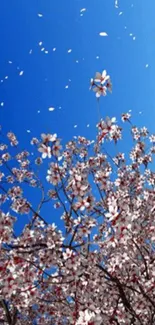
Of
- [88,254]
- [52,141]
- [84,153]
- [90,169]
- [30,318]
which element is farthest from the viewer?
[84,153]

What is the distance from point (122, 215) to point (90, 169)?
510cm

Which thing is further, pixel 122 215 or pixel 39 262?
pixel 39 262

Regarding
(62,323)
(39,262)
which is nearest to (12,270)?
(39,262)

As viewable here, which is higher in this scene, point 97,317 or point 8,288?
point 8,288

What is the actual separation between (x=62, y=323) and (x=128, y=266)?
3.77m

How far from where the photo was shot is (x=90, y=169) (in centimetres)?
955

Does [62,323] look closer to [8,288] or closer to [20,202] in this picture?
[20,202]

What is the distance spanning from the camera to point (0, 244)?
5.00 m

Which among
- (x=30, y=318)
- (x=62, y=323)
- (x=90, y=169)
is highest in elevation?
(x=90, y=169)

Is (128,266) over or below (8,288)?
over

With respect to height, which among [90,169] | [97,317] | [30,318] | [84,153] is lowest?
[97,317]

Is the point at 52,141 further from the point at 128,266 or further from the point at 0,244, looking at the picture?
the point at 128,266

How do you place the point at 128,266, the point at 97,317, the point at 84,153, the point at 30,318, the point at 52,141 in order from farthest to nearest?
the point at 84,153, the point at 30,318, the point at 128,266, the point at 52,141, the point at 97,317

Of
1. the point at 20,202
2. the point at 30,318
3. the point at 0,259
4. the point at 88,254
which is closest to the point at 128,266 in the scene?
the point at 88,254
